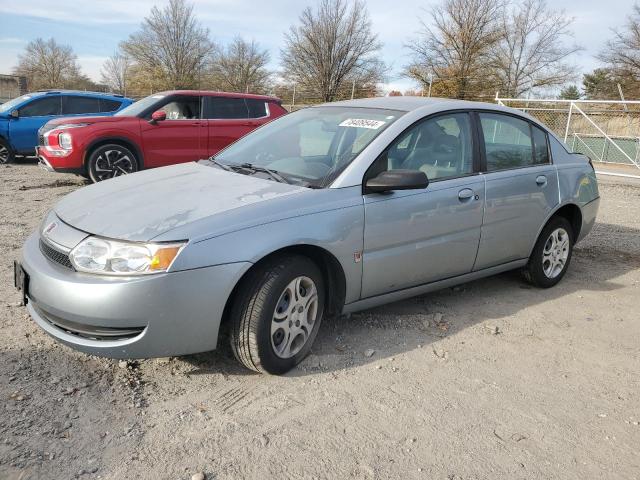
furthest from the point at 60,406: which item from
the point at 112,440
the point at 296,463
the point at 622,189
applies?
the point at 622,189

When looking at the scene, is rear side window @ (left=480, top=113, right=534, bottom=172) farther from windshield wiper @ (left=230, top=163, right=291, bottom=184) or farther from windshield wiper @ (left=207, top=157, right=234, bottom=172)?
windshield wiper @ (left=207, top=157, right=234, bottom=172)

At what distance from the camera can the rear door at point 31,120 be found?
11461 millimetres

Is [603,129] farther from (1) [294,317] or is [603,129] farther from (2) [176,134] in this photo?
(1) [294,317]

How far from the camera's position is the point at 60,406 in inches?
107

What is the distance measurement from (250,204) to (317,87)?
35.5 meters

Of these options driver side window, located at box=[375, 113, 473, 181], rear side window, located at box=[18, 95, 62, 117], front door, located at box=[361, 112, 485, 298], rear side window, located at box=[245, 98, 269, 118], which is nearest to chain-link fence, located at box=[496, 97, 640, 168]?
rear side window, located at box=[245, 98, 269, 118]

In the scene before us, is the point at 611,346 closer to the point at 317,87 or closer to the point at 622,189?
the point at 622,189

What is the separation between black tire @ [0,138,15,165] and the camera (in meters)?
11.6

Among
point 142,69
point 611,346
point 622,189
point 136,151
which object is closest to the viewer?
point 611,346

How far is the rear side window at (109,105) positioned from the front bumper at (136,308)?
10338 millimetres

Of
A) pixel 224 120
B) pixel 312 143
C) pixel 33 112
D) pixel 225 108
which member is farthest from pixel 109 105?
pixel 312 143

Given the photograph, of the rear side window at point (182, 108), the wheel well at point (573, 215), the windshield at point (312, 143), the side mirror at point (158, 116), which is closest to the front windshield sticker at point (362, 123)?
the windshield at point (312, 143)

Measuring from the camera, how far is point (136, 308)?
A: 262 centimetres

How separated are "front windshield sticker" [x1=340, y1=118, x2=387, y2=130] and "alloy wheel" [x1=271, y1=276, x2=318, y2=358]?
1215mm
